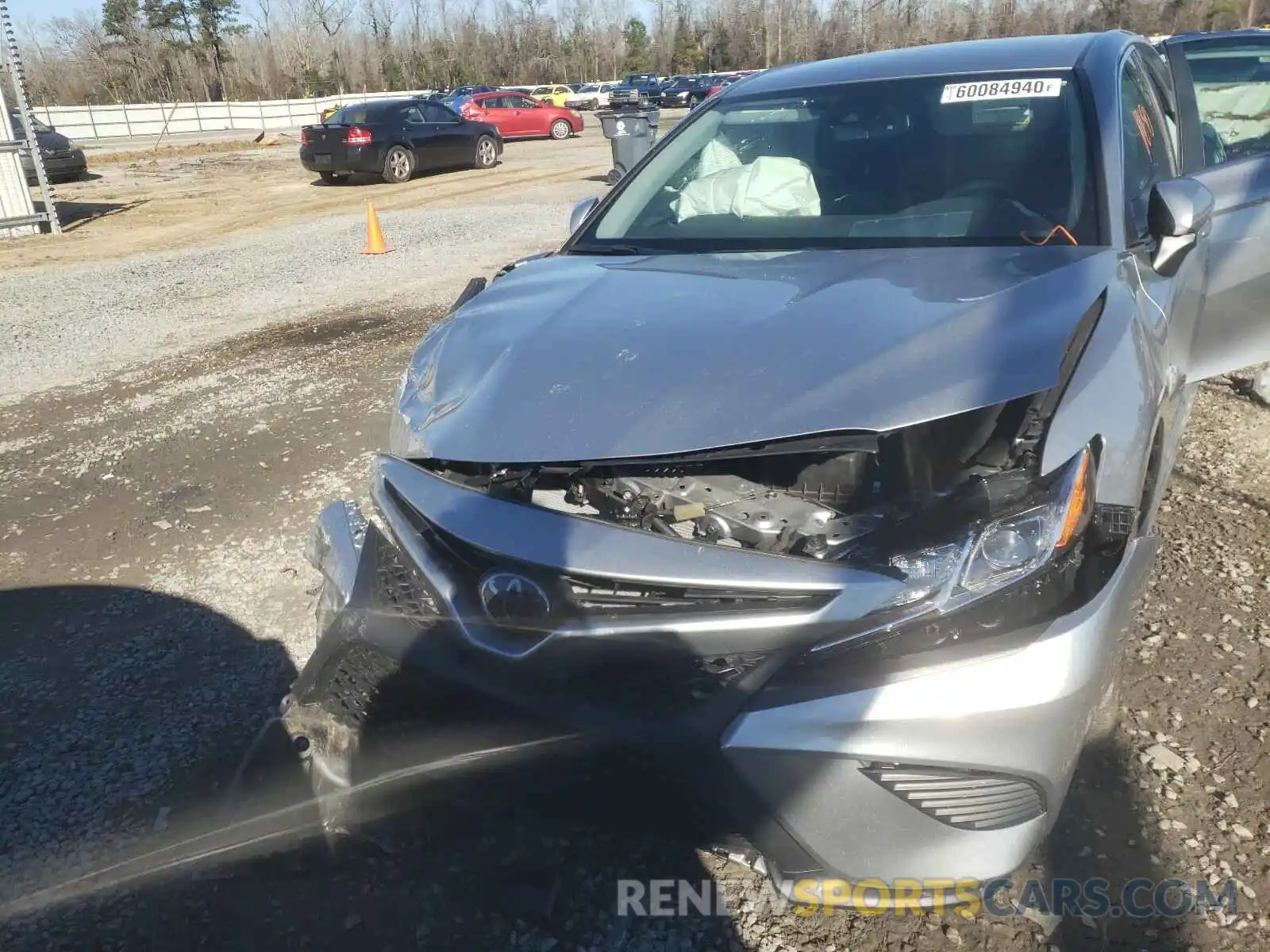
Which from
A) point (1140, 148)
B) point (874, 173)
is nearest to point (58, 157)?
point (874, 173)

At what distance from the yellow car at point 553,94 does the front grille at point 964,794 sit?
42903mm

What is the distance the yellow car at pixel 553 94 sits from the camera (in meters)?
42.8

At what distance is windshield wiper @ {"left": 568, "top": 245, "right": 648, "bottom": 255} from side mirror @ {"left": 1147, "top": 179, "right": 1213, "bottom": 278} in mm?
1491

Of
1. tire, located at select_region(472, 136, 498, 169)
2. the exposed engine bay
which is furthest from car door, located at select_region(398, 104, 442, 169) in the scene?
the exposed engine bay

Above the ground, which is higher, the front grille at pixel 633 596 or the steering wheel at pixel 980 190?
the steering wheel at pixel 980 190

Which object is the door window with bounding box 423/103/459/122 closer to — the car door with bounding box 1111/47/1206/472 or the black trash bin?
the black trash bin

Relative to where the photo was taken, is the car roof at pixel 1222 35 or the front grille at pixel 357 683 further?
the car roof at pixel 1222 35

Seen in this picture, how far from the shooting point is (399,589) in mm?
1982

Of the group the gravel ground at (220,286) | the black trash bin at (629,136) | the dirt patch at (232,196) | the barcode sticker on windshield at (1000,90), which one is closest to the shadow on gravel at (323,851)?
the barcode sticker on windshield at (1000,90)

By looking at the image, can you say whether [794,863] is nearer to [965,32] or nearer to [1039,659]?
[1039,659]

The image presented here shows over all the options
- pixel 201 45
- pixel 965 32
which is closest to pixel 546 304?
pixel 965 32

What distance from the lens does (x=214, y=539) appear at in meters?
4.00

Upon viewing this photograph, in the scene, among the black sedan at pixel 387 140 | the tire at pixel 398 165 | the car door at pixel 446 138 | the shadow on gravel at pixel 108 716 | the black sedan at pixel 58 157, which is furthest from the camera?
the black sedan at pixel 58 157

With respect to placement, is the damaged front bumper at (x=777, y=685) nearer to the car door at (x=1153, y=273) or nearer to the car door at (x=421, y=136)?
the car door at (x=1153, y=273)
